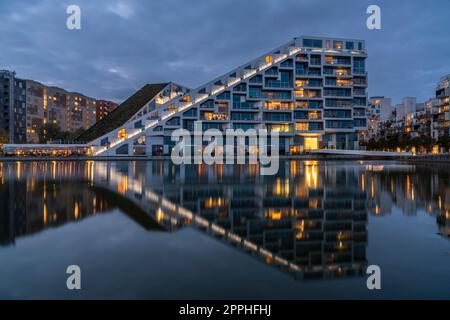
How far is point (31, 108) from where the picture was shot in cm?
12231

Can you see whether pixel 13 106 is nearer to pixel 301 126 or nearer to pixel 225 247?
pixel 301 126

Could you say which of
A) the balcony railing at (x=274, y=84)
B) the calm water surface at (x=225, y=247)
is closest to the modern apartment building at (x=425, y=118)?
the balcony railing at (x=274, y=84)

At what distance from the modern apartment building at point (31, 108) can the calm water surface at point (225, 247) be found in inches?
4597

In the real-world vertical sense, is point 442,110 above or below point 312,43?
below

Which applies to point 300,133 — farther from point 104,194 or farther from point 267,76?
point 104,194

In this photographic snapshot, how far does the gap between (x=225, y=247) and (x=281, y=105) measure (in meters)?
76.6

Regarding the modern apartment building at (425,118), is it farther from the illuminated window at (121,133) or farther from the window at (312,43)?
the illuminated window at (121,133)

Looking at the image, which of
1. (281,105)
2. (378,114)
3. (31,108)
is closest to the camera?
(281,105)

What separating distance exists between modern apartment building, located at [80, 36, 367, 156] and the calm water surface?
62295 millimetres

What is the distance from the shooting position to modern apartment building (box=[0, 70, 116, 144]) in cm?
11075

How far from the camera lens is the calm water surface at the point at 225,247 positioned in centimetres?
570

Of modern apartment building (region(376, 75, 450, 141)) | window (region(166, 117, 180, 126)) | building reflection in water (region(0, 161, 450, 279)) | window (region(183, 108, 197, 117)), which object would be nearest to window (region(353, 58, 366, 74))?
modern apartment building (region(376, 75, 450, 141))

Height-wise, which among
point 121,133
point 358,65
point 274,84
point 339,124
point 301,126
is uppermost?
point 358,65

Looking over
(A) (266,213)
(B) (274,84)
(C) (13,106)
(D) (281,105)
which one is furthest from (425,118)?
(C) (13,106)
